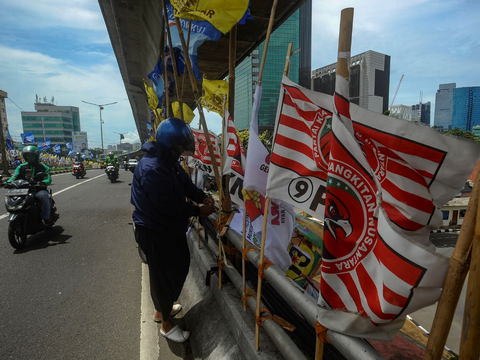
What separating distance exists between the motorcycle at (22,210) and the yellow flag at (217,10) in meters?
5.03

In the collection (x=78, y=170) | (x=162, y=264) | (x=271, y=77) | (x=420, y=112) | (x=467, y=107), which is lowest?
(x=78, y=170)

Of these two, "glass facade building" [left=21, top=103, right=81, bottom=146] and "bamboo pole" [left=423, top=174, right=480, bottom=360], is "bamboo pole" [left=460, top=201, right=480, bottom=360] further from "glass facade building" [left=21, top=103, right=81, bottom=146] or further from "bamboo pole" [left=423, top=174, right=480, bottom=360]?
"glass facade building" [left=21, top=103, right=81, bottom=146]

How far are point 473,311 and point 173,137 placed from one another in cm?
237

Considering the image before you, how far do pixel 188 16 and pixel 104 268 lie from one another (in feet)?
12.8

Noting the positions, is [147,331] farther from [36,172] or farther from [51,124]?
[51,124]

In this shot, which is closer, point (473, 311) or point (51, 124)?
point (473, 311)

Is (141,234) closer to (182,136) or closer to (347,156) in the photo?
(182,136)

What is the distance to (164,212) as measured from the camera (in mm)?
2521

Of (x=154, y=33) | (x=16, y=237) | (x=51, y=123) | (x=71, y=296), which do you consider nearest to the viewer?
(x=71, y=296)

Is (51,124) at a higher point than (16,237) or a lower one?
higher

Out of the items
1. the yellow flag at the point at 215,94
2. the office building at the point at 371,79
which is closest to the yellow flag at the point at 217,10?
the yellow flag at the point at 215,94

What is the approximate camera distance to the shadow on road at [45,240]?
213 inches

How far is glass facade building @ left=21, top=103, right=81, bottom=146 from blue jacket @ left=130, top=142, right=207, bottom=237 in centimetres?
12007

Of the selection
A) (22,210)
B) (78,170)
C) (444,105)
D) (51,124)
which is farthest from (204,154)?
(444,105)
